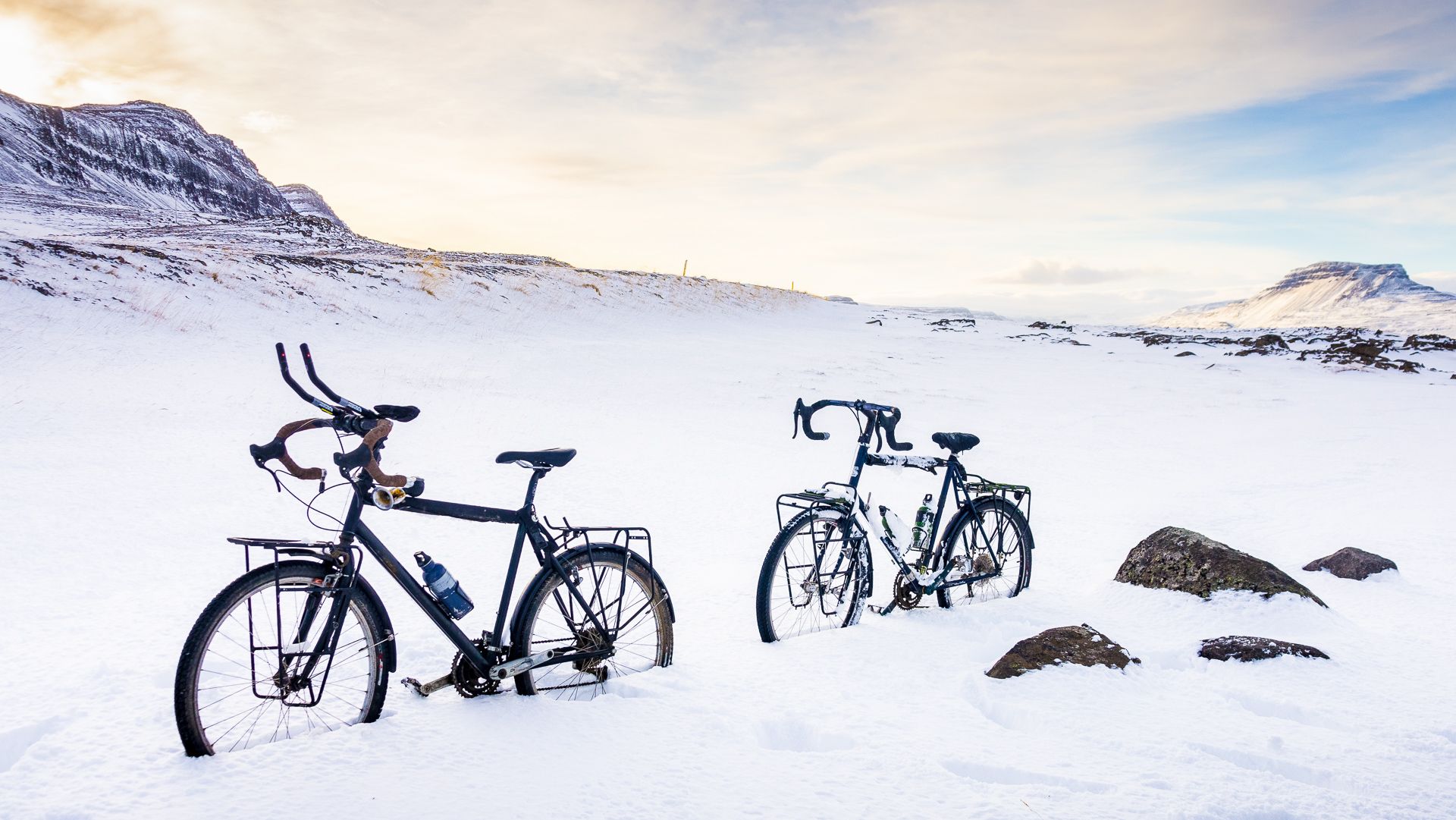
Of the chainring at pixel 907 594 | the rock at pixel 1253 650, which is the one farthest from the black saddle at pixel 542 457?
the rock at pixel 1253 650

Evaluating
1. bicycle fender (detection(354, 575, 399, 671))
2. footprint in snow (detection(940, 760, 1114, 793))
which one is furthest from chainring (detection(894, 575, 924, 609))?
bicycle fender (detection(354, 575, 399, 671))

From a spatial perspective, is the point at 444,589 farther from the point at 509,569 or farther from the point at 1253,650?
the point at 1253,650

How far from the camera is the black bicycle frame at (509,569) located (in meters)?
2.84

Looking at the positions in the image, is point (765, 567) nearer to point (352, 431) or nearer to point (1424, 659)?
point (352, 431)

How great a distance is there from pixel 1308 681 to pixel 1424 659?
3.05 ft

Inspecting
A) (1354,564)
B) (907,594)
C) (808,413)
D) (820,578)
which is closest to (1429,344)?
(1354,564)

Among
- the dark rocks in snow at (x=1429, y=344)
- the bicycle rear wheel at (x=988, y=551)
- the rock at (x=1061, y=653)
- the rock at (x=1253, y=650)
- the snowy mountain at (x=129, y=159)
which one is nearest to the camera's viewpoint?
the rock at (x=1061, y=653)

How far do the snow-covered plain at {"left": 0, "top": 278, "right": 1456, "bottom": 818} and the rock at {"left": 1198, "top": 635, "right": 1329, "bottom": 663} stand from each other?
0.27 ft

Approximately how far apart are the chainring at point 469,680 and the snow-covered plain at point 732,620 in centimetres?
14

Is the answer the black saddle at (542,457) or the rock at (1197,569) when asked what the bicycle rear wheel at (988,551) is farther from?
the black saddle at (542,457)

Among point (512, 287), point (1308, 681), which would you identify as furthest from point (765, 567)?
point (512, 287)

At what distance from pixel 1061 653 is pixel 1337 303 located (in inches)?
4274

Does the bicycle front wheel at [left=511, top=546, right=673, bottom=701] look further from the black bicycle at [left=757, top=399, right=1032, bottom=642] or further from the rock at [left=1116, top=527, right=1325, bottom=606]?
the rock at [left=1116, top=527, right=1325, bottom=606]

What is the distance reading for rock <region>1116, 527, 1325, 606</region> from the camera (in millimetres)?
4684
